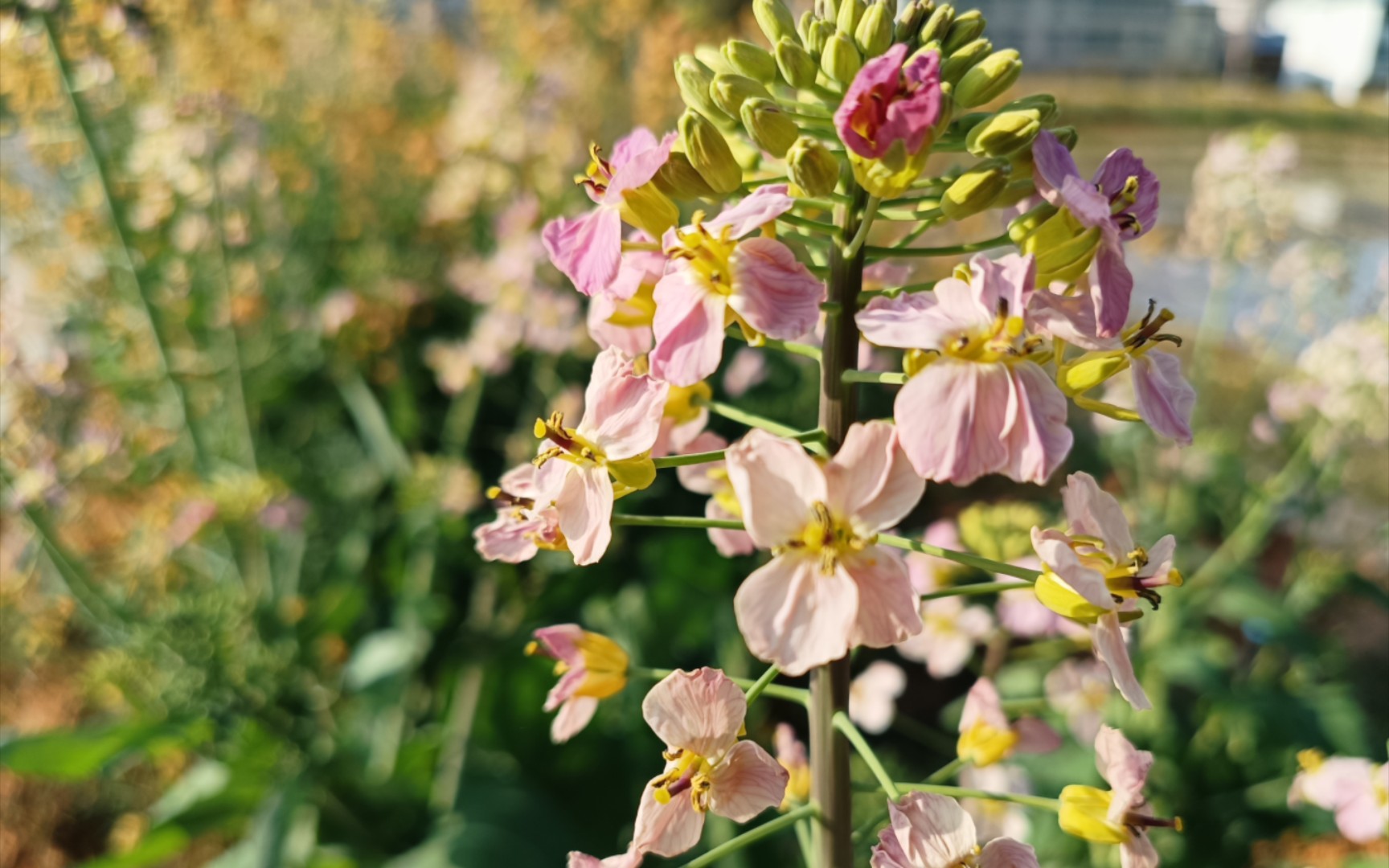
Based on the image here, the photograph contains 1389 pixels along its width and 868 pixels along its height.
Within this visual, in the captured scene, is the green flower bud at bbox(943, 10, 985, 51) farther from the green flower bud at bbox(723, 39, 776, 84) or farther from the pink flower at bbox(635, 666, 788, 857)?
the pink flower at bbox(635, 666, 788, 857)

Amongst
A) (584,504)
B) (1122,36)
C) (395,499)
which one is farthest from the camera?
(1122,36)

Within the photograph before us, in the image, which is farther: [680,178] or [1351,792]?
[1351,792]

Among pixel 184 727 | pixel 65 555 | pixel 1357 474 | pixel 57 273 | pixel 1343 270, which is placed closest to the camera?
pixel 184 727

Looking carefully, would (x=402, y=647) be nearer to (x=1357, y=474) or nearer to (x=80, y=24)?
(x=80, y=24)

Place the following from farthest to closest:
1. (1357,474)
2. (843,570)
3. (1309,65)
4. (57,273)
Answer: (1309,65), (1357,474), (57,273), (843,570)

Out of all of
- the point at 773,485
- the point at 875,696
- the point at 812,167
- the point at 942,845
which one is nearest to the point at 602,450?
the point at 773,485

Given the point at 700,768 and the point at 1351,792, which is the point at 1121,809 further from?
the point at 1351,792

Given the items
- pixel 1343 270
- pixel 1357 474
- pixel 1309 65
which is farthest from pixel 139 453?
pixel 1309 65
